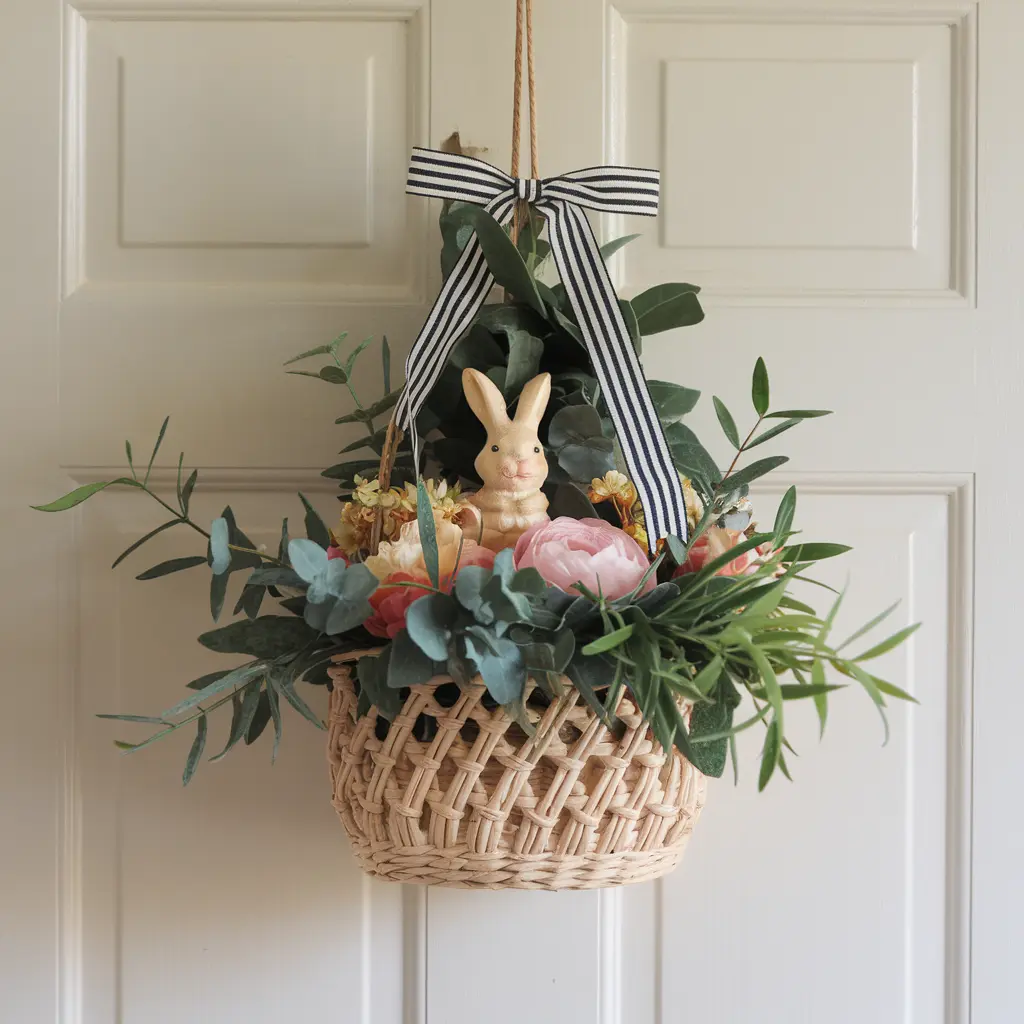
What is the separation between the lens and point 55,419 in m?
0.64

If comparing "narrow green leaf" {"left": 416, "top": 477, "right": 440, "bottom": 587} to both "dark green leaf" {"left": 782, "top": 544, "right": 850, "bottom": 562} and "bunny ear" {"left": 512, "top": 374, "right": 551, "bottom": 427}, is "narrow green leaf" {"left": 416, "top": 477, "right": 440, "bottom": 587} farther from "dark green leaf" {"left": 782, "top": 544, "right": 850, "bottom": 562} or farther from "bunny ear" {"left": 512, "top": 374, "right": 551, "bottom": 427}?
"dark green leaf" {"left": 782, "top": 544, "right": 850, "bottom": 562}

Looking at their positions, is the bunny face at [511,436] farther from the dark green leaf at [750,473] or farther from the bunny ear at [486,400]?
the dark green leaf at [750,473]

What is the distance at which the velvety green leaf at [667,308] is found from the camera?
0.54 meters

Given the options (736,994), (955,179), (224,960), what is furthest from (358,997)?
(955,179)

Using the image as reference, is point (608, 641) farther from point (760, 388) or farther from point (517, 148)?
point (517, 148)

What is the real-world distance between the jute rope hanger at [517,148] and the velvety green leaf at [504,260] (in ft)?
0.11

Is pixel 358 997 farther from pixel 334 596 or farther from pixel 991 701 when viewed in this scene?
pixel 991 701

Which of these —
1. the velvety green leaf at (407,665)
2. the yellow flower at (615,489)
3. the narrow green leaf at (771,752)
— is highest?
the yellow flower at (615,489)

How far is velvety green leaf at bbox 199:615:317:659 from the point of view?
18.6 inches

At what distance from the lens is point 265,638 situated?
0.47 metres

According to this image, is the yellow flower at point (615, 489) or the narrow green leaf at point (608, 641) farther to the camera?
the yellow flower at point (615, 489)

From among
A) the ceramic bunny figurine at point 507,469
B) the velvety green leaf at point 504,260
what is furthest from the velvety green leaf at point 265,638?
the velvety green leaf at point 504,260

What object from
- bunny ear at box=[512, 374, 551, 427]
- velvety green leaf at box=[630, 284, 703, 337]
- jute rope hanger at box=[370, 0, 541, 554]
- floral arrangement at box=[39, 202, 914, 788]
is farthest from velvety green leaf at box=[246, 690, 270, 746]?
velvety green leaf at box=[630, 284, 703, 337]

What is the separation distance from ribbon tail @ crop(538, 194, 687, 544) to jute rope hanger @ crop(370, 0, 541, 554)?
34 millimetres
